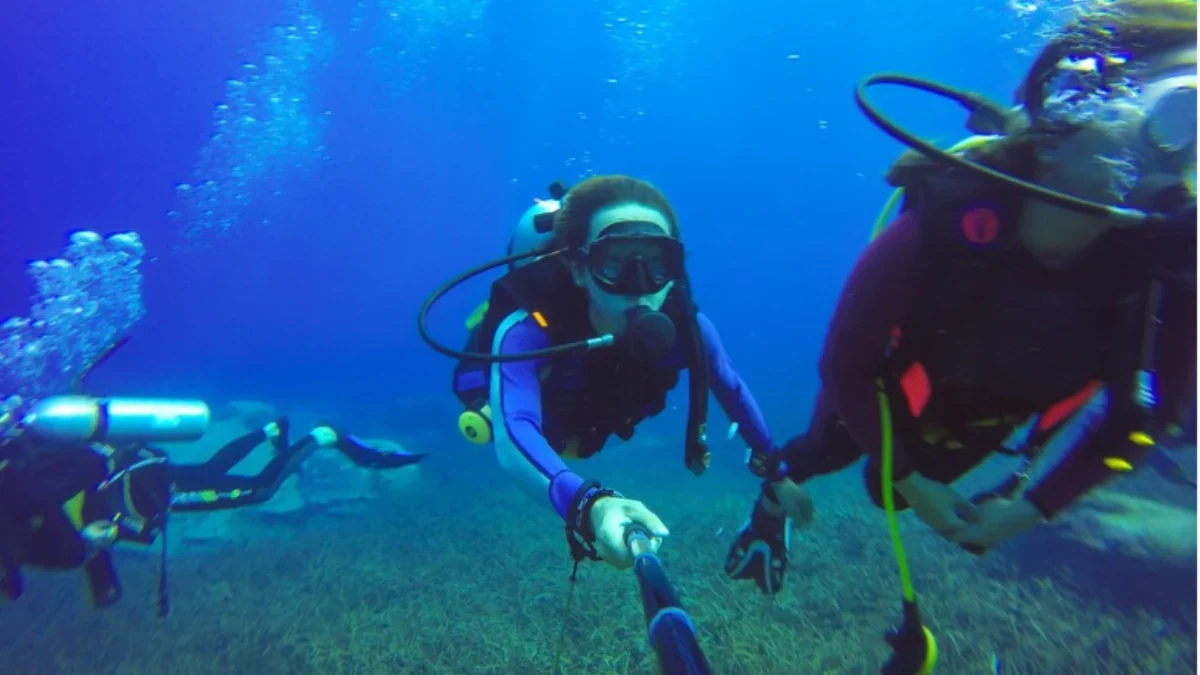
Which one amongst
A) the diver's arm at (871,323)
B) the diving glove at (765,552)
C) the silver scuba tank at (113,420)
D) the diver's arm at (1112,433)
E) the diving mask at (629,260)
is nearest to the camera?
the diver's arm at (1112,433)

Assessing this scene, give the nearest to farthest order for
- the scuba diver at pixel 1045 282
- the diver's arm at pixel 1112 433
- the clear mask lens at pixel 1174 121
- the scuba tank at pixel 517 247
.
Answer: the clear mask lens at pixel 1174 121 < the scuba diver at pixel 1045 282 < the diver's arm at pixel 1112 433 < the scuba tank at pixel 517 247

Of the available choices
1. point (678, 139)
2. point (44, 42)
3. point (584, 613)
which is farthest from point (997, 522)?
point (678, 139)

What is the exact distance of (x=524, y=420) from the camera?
296 cm

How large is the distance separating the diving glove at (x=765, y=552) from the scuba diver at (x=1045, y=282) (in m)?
1.48

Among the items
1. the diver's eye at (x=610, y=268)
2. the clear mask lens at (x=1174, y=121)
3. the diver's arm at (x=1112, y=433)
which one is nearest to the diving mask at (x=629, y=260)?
the diver's eye at (x=610, y=268)

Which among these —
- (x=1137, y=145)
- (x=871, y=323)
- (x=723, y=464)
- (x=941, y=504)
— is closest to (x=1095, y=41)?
(x=1137, y=145)

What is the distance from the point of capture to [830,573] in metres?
7.69

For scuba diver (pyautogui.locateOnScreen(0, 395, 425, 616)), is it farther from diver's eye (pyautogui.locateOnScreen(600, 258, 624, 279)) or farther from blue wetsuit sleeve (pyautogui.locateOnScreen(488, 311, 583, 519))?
diver's eye (pyautogui.locateOnScreen(600, 258, 624, 279))

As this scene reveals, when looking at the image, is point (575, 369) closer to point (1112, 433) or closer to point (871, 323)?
point (871, 323)

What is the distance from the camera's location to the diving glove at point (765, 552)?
3918 millimetres

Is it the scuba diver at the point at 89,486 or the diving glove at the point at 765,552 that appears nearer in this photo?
the diving glove at the point at 765,552

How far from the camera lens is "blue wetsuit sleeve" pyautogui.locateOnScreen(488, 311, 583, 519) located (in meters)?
2.59

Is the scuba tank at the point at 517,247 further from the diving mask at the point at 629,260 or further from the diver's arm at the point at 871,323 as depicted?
the diver's arm at the point at 871,323

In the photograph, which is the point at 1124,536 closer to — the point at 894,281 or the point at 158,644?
the point at 894,281
